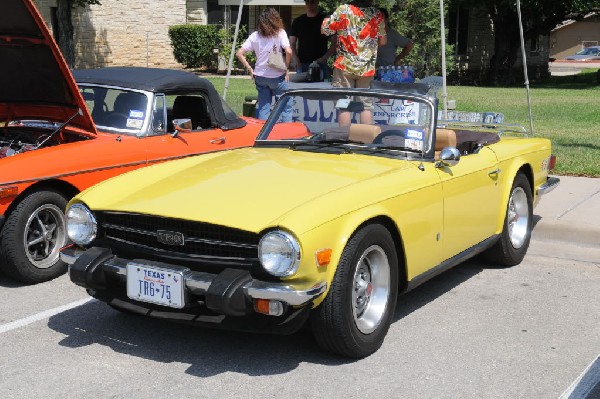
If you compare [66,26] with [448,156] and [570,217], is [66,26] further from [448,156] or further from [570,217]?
[448,156]

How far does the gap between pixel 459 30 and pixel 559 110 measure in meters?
18.3

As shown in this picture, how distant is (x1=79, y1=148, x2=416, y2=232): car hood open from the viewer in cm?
426

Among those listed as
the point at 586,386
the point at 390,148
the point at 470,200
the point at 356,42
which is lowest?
the point at 586,386

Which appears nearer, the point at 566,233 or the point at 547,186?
the point at 547,186

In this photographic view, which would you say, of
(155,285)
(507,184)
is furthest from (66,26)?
(155,285)

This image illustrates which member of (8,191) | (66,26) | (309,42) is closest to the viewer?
(8,191)

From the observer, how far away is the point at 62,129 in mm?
6695

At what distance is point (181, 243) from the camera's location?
14.3ft

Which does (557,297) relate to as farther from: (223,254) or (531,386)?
(223,254)

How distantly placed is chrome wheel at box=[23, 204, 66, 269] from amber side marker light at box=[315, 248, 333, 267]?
2605 millimetres

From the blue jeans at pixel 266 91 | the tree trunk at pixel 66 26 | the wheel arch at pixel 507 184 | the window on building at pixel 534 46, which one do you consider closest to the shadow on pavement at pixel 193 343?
the wheel arch at pixel 507 184

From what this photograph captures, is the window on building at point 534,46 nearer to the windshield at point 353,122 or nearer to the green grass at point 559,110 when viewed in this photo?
the green grass at point 559,110

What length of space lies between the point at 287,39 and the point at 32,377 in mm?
6794

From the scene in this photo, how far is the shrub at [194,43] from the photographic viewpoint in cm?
3117
